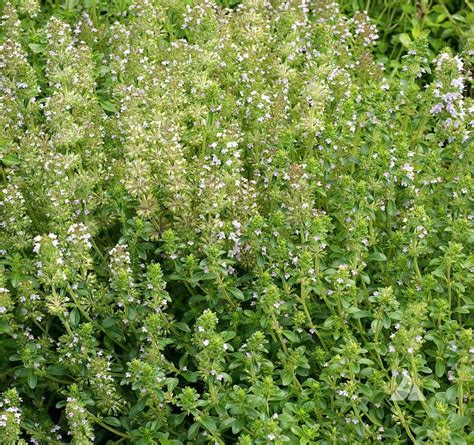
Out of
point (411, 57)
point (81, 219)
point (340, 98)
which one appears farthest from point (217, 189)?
point (411, 57)

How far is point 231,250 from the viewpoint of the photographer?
143 inches

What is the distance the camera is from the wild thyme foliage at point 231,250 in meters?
3.23

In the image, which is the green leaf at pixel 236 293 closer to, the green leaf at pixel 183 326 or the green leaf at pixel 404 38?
the green leaf at pixel 183 326

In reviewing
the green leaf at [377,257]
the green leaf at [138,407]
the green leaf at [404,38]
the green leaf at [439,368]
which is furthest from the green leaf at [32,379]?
the green leaf at [404,38]

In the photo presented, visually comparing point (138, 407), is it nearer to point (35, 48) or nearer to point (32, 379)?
point (32, 379)

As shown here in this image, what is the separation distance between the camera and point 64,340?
134 inches

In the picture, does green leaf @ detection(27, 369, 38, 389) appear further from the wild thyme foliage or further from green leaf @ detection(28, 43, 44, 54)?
green leaf @ detection(28, 43, 44, 54)

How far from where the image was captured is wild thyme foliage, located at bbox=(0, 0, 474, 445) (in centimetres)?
323

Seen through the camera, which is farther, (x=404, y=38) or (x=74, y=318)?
(x=404, y=38)

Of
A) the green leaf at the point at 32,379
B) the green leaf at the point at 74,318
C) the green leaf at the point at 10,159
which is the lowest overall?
the green leaf at the point at 32,379

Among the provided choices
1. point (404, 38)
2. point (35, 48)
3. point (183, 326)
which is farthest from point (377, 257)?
point (404, 38)

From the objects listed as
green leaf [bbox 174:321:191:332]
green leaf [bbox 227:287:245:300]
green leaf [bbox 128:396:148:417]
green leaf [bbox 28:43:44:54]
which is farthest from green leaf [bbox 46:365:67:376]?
green leaf [bbox 28:43:44:54]

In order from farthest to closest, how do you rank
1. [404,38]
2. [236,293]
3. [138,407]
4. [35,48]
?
[404,38] < [35,48] < [236,293] < [138,407]

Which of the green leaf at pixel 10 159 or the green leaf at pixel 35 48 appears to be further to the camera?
the green leaf at pixel 35 48
